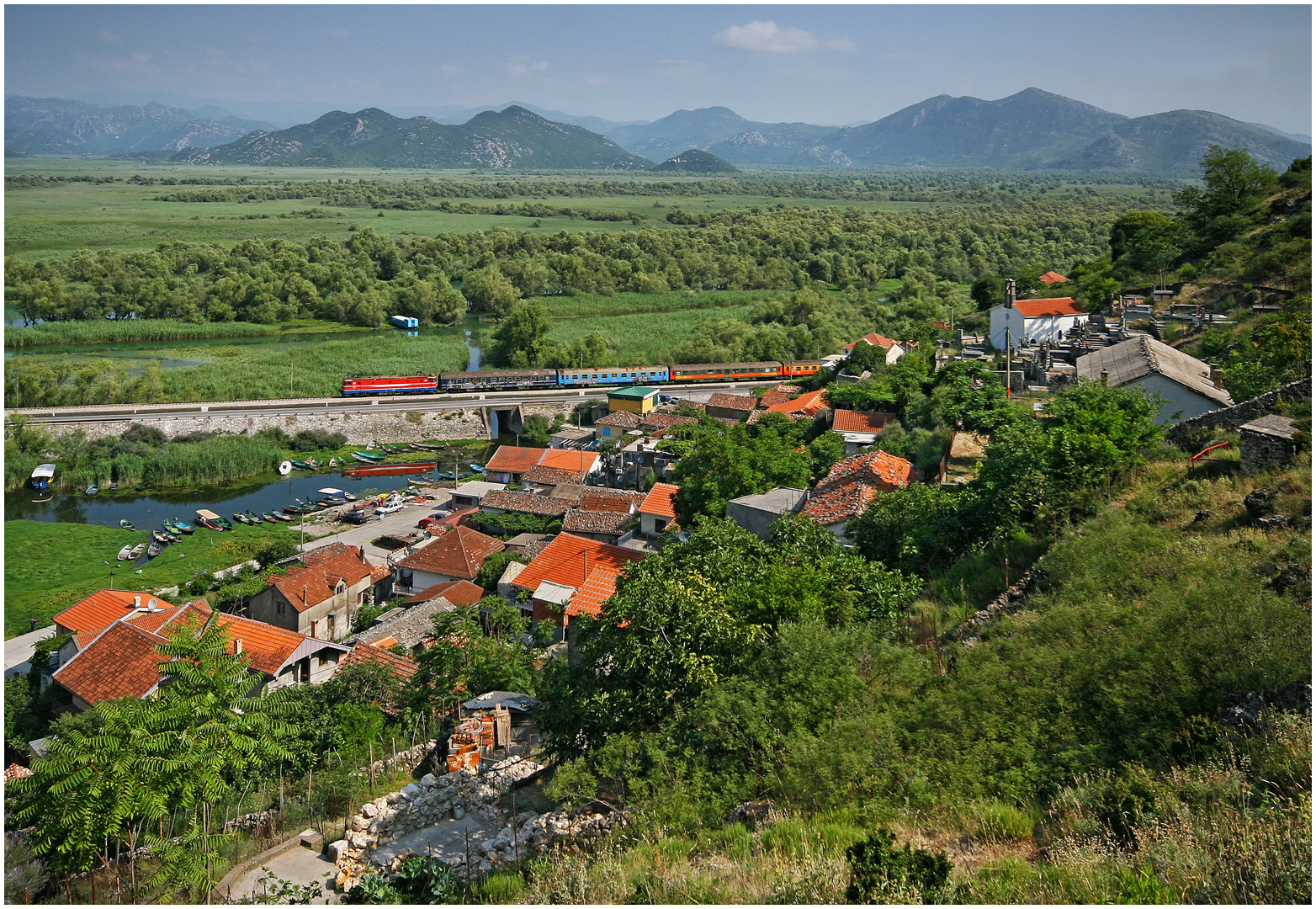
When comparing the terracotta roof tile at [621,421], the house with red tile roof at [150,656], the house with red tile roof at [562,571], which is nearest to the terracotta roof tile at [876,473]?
the house with red tile roof at [562,571]

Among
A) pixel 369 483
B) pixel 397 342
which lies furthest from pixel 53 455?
pixel 397 342

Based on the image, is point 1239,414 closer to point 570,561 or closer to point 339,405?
point 570,561

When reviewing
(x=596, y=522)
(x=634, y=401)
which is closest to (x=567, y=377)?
(x=634, y=401)

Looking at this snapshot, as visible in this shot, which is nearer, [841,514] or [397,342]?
[841,514]

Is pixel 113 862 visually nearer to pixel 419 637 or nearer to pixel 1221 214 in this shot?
pixel 419 637

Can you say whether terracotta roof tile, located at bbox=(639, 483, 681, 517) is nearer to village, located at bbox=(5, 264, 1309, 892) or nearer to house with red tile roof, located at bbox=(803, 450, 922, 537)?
village, located at bbox=(5, 264, 1309, 892)

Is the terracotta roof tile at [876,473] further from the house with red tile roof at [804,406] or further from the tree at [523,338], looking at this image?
the tree at [523,338]
